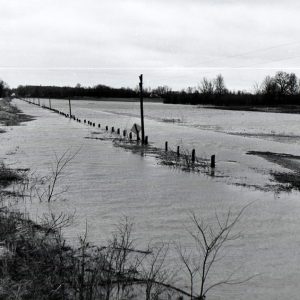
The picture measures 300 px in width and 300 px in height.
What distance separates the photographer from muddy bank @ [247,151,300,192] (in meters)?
18.8

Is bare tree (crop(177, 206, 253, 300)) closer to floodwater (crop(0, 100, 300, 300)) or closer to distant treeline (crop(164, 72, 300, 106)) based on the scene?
floodwater (crop(0, 100, 300, 300))

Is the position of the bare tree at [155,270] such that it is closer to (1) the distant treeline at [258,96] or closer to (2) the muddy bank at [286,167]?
(2) the muddy bank at [286,167]

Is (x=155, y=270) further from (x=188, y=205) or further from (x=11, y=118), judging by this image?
(x=11, y=118)

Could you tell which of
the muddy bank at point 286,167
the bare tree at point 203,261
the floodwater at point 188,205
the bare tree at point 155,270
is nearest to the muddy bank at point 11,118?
the floodwater at point 188,205

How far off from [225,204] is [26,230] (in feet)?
24.5

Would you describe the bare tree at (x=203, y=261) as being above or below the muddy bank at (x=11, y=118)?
below

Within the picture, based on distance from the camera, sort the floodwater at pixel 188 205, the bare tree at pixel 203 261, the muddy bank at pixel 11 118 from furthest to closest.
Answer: the muddy bank at pixel 11 118 < the floodwater at pixel 188 205 < the bare tree at pixel 203 261

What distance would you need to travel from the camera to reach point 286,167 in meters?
24.7

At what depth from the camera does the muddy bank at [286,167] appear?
61.8 feet

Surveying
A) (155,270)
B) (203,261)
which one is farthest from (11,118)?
(155,270)

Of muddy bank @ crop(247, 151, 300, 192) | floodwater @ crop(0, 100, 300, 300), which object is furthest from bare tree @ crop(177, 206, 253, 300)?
muddy bank @ crop(247, 151, 300, 192)

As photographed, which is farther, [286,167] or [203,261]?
[286,167]

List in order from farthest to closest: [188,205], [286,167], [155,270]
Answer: [286,167]
[188,205]
[155,270]

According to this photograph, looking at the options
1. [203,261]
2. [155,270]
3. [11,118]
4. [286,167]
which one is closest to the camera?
[155,270]
